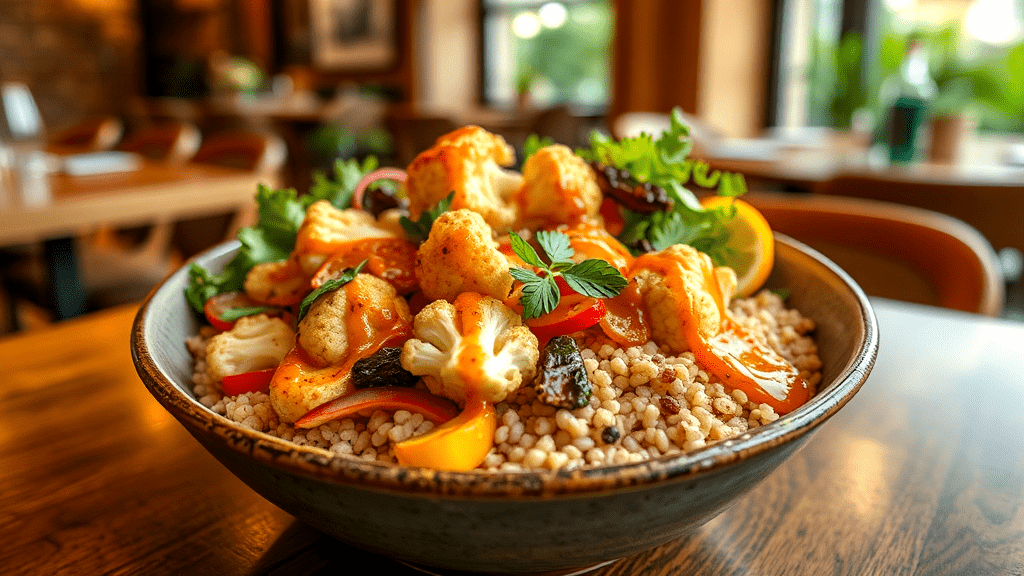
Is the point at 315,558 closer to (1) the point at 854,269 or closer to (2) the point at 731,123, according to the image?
(1) the point at 854,269

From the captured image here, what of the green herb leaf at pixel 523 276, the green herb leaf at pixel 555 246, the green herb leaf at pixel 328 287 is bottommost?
the green herb leaf at pixel 328 287

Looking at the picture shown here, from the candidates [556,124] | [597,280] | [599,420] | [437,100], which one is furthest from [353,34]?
[599,420]

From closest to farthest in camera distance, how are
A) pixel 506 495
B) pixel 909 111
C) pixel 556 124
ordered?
pixel 506 495
pixel 909 111
pixel 556 124

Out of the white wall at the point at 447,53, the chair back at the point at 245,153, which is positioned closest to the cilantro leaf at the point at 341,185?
the chair back at the point at 245,153

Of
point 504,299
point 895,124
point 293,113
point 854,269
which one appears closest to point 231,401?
point 504,299

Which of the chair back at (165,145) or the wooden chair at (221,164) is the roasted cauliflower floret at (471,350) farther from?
the chair back at (165,145)

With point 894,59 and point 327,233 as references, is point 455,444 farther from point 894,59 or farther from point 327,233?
point 894,59

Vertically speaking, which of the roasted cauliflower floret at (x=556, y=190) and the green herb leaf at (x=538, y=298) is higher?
the roasted cauliflower floret at (x=556, y=190)
